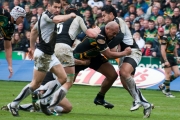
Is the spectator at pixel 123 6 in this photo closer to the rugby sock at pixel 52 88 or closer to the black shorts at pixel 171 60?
the black shorts at pixel 171 60

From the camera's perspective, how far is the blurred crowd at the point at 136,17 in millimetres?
23484

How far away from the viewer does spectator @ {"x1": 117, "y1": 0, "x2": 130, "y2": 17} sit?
26273 mm

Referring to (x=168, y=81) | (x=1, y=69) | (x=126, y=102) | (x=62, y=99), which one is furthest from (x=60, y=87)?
(x=1, y=69)

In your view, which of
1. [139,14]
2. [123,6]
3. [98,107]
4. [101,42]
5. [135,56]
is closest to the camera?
[101,42]

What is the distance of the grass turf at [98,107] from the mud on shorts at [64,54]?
41.9 inches

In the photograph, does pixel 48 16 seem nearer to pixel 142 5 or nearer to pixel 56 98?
pixel 56 98

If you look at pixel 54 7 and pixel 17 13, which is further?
pixel 17 13

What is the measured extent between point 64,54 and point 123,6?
13.4 m

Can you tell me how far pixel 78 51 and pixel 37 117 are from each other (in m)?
2.01

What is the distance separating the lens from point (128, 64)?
527 inches

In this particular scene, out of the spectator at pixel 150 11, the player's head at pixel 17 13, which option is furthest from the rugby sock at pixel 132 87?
the spectator at pixel 150 11

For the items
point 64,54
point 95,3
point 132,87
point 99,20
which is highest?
point 64,54

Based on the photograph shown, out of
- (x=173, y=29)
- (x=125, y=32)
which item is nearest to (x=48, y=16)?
(x=125, y=32)

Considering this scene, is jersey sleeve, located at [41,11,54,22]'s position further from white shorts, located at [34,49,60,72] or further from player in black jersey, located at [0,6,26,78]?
player in black jersey, located at [0,6,26,78]
